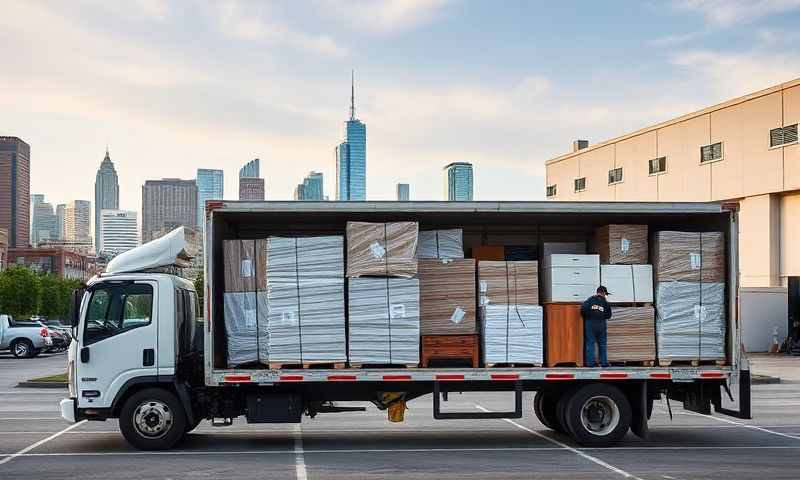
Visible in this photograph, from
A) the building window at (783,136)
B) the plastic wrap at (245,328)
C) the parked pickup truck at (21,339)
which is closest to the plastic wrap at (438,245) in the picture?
the plastic wrap at (245,328)

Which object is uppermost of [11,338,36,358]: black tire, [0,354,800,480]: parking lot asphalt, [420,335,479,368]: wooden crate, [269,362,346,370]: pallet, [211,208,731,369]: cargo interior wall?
[211,208,731,369]: cargo interior wall

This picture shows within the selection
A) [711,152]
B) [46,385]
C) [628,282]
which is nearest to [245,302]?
[628,282]

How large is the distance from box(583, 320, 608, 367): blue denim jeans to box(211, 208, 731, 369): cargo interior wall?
151 centimetres

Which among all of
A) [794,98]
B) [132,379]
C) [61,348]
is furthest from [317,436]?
[61,348]

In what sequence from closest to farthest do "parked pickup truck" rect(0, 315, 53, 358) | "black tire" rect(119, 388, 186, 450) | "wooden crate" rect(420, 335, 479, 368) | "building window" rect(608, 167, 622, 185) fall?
"black tire" rect(119, 388, 186, 450) < "wooden crate" rect(420, 335, 479, 368) < "parked pickup truck" rect(0, 315, 53, 358) < "building window" rect(608, 167, 622, 185)

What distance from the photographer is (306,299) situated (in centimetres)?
1338

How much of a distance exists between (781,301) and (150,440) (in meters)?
33.2

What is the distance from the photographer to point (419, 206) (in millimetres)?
13219

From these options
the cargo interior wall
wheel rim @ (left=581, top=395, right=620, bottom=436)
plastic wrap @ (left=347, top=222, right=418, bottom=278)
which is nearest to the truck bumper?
the cargo interior wall

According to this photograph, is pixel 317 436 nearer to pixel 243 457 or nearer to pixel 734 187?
pixel 243 457

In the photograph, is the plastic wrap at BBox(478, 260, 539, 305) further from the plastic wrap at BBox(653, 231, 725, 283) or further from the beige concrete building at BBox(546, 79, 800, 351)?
the beige concrete building at BBox(546, 79, 800, 351)

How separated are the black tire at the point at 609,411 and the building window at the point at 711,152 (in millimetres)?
32806

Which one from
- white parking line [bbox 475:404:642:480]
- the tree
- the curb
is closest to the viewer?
white parking line [bbox 475:404:642:480]

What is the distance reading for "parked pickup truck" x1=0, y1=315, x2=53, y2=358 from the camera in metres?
41.1
